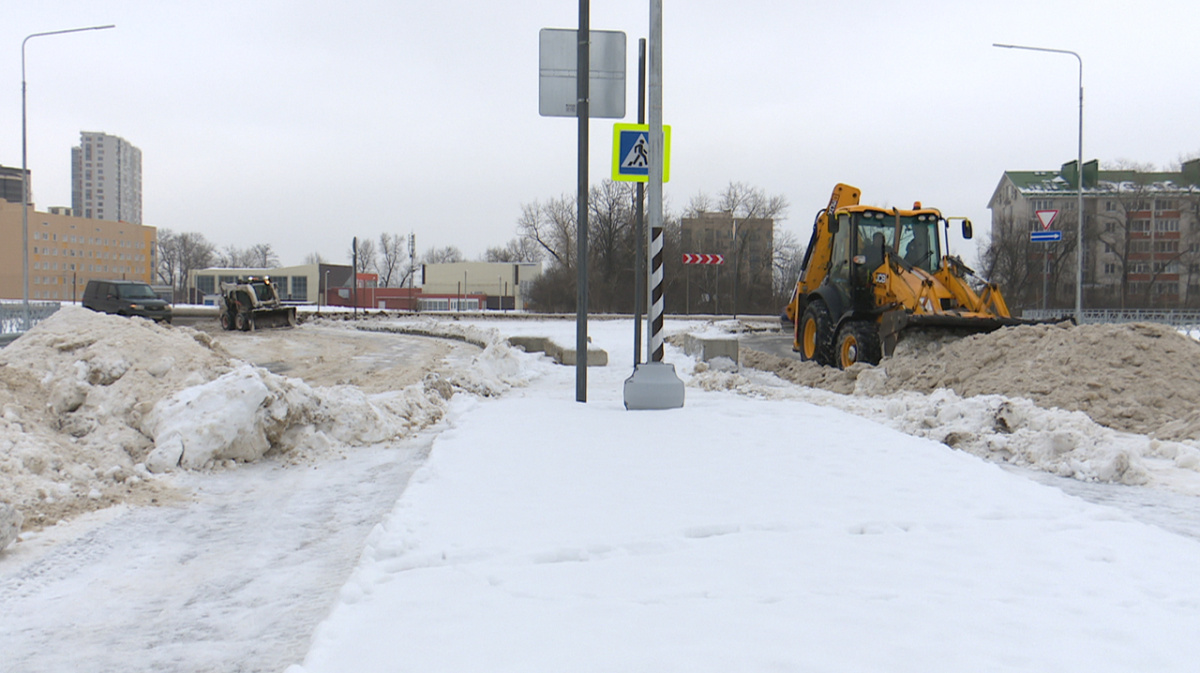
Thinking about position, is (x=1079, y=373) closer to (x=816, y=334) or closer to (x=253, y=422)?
(x=816, y=334)

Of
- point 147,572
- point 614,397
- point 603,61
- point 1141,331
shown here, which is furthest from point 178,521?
point 1141,331

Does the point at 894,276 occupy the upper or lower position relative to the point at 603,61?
lower

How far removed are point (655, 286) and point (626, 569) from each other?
19.2ft

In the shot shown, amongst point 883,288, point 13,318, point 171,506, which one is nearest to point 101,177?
point 13,318

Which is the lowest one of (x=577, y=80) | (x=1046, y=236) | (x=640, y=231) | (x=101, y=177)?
(x=640, y=231)

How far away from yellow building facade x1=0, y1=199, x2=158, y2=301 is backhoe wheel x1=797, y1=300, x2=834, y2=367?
316 ft

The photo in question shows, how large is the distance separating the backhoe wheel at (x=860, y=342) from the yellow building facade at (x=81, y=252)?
98207 millimetres

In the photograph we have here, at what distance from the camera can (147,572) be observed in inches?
168

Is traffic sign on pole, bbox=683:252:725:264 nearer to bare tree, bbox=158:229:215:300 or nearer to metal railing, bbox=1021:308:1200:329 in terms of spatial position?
metal railing, bbox=1021:308:1200:329

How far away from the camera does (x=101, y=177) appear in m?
155

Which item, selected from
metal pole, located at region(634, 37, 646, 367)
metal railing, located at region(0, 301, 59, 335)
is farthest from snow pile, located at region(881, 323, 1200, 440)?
metal railing, located at region(0, 301, 59, 335)

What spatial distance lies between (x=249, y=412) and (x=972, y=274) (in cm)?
1223

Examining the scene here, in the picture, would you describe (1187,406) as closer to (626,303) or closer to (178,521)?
(178,521)

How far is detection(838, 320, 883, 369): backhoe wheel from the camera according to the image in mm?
13789
